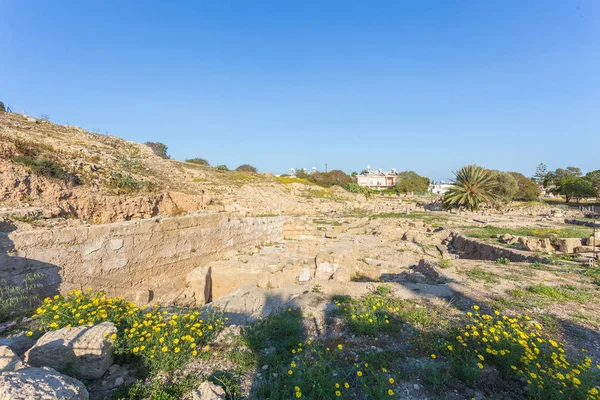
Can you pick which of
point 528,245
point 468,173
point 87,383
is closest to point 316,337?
point 87,383

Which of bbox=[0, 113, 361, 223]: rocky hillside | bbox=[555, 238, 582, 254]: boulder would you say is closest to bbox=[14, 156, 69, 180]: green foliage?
bbox=[0, 113, 361, 223]: rocky hillside

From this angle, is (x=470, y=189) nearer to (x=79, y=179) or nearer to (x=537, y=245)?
(x=537, y=245)

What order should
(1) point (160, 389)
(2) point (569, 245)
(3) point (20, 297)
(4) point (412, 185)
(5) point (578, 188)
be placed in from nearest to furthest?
(1) point (160, 389) → (3) point (20, 297) → (2) point (569, 245) → (5) point (578, 188) → (4) point (412, 185)

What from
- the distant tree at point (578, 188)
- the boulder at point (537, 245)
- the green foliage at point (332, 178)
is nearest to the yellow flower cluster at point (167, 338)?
the boulder at point (537, 245)

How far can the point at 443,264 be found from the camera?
8492 millimetres

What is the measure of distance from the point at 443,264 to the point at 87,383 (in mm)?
9071

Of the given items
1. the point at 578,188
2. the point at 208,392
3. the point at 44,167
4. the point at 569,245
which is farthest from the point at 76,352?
the point at 578,188

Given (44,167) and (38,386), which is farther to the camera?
(44,167)

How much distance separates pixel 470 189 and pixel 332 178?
99.1ft

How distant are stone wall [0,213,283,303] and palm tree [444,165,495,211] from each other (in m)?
27.1

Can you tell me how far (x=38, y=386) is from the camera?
78.5 inches

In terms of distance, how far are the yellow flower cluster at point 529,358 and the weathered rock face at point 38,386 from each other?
13.3ft

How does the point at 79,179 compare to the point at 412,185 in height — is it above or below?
below

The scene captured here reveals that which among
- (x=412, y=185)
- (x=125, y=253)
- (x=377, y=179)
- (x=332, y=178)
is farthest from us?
(x=377, y=179)
